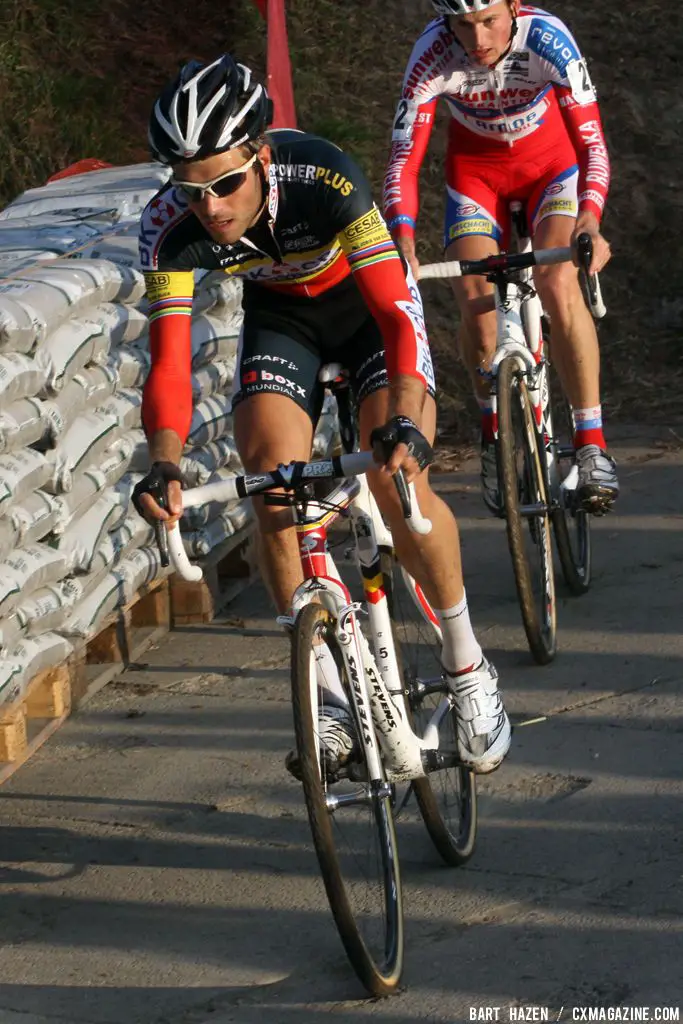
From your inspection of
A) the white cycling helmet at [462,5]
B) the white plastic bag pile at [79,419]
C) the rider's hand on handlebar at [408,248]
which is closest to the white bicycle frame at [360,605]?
Answer: the white plastic bag pile at [79,419]

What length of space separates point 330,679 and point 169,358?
979 millimetres

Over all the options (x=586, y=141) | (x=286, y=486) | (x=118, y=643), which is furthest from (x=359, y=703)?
(x=586, y=141)

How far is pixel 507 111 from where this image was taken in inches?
248

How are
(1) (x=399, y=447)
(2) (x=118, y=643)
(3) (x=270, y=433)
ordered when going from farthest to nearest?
(2) (x=118, y=643) → (3) (x=270, y=433) → (1) (x=399, y=447)

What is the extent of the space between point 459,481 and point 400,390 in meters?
4.87

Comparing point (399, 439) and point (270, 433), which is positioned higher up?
point (399, 439)

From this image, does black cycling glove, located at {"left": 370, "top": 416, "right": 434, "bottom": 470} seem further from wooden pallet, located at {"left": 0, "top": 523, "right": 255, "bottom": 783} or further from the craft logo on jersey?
wooden pallet, located at {"left": 0, "top": 523, "right": 255, "bottom": 783}

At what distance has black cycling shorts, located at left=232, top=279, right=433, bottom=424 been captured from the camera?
14.0ft

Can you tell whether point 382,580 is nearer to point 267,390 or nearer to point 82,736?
point 267,390

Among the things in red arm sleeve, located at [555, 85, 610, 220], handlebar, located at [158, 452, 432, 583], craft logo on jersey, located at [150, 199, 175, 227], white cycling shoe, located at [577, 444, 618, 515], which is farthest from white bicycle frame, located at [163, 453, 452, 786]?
red arm sleeve, located at [555, 85, 610, 220]

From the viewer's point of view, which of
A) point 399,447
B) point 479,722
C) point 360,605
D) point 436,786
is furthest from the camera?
point 436,786

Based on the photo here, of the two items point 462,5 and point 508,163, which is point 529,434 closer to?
point 508,163

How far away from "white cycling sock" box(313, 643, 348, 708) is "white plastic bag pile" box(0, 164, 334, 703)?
4.95 feet

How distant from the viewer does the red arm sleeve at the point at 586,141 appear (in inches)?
225
